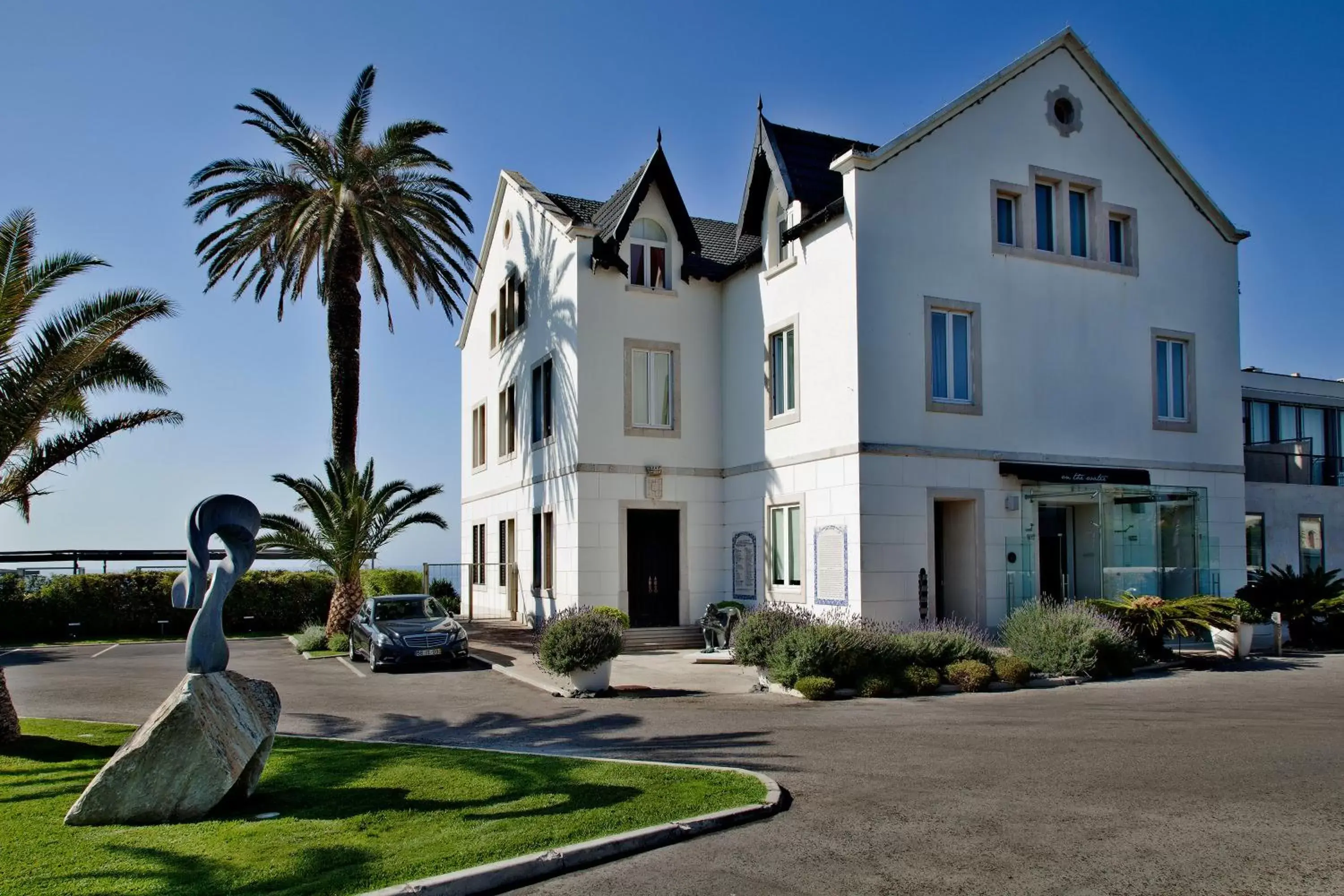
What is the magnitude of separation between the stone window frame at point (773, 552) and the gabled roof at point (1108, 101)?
6.54 meters

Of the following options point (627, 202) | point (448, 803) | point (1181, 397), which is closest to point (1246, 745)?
point (448, 803)

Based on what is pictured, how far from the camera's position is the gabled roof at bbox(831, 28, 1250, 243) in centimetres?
1953

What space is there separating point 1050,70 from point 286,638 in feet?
74.7

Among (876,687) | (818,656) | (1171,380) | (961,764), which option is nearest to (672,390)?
(818,656)

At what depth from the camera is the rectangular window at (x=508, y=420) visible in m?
28.7

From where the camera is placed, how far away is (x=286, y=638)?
1074 inches

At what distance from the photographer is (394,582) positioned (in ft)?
104

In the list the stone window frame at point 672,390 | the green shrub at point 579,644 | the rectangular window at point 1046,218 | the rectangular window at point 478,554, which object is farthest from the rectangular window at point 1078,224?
the rectangular window at point 478,554

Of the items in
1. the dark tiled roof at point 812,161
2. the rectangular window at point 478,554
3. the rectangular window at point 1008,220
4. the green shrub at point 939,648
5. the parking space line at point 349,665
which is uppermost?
the dark tiled roof at point 812,161

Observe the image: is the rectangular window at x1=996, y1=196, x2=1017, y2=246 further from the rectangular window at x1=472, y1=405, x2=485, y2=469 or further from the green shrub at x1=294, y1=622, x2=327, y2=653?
the rectangular window at x1=472, y1=405, x2=485, y2=469

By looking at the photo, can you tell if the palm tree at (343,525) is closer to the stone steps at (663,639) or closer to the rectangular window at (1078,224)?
the stone steps at (663,639)

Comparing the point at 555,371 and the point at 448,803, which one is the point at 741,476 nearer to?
the point at 555,371

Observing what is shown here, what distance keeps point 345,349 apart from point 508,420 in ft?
17.6

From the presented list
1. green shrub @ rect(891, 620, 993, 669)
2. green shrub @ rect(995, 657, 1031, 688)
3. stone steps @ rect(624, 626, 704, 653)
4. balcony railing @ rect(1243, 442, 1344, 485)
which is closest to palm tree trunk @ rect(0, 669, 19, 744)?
green shrub @ rect(891, 620, 993, 669)
